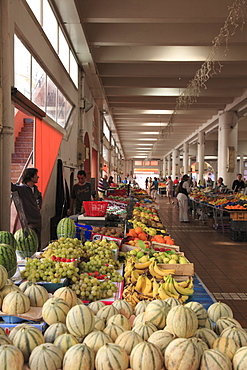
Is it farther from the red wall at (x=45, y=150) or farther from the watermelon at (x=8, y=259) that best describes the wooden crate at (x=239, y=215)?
the watermelon at (x=8, y=259)

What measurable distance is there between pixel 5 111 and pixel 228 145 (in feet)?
47.1

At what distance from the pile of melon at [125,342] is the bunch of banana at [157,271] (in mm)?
1012

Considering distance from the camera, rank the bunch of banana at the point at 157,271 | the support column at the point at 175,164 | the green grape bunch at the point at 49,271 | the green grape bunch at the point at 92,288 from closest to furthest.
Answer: the green grape bunch at the point at 92,288, the green grape bunch at the point at 49,271, the bunch of banana at the point at 157,271, the support column at the point at 175,164

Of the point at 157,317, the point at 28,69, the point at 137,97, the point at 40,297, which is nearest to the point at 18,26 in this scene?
the point at 28,69

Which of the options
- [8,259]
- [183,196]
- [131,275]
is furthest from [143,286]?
[183,196]

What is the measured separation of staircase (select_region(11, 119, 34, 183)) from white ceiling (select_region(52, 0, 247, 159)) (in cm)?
249

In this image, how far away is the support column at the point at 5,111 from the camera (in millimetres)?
4117

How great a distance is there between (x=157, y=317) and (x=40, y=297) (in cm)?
73

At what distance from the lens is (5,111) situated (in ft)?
13.6

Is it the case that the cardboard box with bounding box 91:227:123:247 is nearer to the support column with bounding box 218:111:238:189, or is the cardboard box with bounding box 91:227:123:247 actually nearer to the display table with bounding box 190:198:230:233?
the display table with bounding box 190:198:230:233

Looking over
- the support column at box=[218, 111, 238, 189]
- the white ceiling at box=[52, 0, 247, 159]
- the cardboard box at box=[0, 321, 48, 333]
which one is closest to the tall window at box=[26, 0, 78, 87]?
the white ceiling at box=[52, 0, 247, 159]

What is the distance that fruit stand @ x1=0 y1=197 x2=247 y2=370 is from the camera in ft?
4.88

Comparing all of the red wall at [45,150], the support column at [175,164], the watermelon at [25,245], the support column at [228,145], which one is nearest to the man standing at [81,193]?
the red wall at [45,150]

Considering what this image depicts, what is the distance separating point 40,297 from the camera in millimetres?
2123
